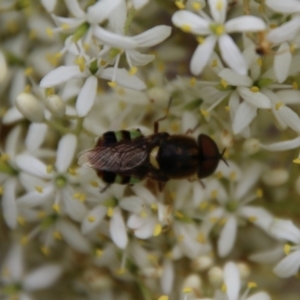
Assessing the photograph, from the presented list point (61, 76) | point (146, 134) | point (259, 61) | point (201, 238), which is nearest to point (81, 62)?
point (61, 76)

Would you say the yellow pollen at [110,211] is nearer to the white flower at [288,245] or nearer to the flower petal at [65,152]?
the flower petal at [65,152]

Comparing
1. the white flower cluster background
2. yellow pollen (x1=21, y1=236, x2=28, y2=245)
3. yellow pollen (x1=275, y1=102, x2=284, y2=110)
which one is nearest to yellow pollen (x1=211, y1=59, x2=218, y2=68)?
the white flower cluster background

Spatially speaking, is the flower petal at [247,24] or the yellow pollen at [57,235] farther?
the yellow pollen at [57,235]

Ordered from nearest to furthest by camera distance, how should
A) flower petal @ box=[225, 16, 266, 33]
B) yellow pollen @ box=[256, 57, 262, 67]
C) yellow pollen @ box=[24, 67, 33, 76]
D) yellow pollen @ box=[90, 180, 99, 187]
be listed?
flower petal @ box=[225, 16, 266, 33] → yellow pollen @ box=[256, 57, 262, 67] → yellow pollen @ box=[90, 180, 99, 187] → yellow pollen @ box=[24, 67, 33, 76]

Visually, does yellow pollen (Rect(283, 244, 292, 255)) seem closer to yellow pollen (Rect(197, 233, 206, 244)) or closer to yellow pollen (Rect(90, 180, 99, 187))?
yellow pollen (Rect(197, 233, 206, 244))

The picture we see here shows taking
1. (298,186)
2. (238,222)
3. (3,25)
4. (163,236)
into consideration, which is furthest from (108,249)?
(3,25)

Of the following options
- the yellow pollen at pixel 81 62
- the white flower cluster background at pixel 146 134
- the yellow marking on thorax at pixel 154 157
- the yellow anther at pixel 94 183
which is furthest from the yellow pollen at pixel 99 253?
the yellow pollen at pixel 81 62
